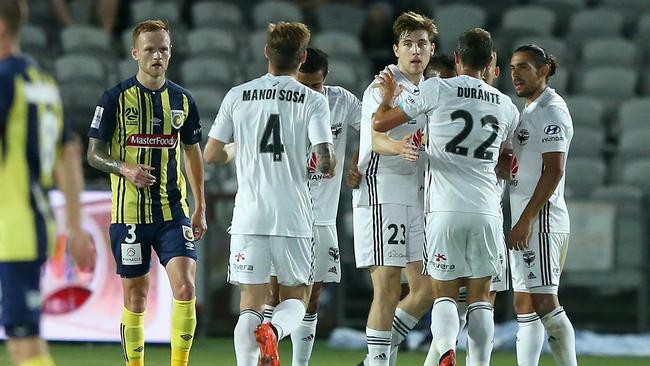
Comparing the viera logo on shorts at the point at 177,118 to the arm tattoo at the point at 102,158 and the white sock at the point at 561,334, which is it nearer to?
the arm tattoo at the point at 102,158

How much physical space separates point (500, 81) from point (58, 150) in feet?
32.2

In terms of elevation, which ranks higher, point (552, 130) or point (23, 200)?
point (552, 130)

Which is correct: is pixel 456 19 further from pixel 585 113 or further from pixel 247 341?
pixel 247 341

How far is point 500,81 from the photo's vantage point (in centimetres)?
1452

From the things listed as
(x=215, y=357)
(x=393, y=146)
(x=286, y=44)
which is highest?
(x=286, y=44)

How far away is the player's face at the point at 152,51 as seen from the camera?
7.55 metres

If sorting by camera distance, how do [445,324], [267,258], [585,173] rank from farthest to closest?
[585,173]
[445,324]
[267,258]

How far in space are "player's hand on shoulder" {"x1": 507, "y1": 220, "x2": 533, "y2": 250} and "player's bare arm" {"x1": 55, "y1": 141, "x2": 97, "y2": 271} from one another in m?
3.05

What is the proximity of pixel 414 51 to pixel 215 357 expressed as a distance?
3857 mm

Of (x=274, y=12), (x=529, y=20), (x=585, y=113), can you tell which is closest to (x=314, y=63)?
(x=585, y=113)

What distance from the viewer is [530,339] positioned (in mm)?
7742

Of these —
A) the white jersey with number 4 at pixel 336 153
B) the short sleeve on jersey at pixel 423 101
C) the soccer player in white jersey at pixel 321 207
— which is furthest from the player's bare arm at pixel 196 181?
the short sleeve on jersey at pixel 423 101

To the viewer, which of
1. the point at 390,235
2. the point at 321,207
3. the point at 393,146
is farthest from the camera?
the point at 321,207

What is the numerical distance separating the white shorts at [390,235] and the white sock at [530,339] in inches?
31.4
